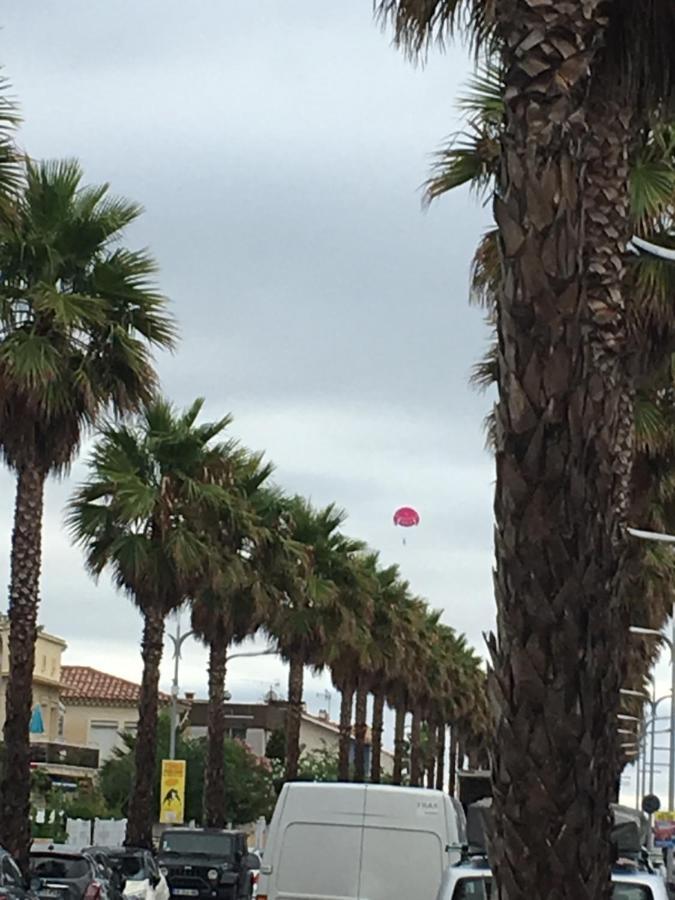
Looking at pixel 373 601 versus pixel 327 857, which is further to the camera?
pixel 373 601

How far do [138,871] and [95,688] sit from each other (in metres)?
72.9

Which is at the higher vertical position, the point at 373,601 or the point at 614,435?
the point at 373,601

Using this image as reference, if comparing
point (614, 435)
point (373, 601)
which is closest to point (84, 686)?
point (373, 601)

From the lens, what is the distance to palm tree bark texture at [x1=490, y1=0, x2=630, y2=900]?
9.02 meters

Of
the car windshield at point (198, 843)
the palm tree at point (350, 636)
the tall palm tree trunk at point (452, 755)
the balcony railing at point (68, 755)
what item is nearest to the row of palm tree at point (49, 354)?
the car windshield at point (198, 843)

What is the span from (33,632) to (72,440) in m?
2.91

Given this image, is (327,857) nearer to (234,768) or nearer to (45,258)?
(45,258)

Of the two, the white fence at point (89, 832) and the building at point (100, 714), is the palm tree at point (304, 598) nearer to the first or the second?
the white fence at point (89, 832)

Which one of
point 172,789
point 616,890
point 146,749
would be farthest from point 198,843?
point 616,890

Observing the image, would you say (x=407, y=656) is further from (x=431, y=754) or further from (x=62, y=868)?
(x=62, y=868)

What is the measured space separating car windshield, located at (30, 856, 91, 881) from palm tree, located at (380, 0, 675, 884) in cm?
1560

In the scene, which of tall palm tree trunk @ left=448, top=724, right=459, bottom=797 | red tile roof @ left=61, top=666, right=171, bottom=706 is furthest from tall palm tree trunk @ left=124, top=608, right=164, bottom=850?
tall palm tree trunk @ left=448, top=724, right=459, bottom=797

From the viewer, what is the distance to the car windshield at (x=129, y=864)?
2919 cm

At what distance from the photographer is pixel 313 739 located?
13738cm
